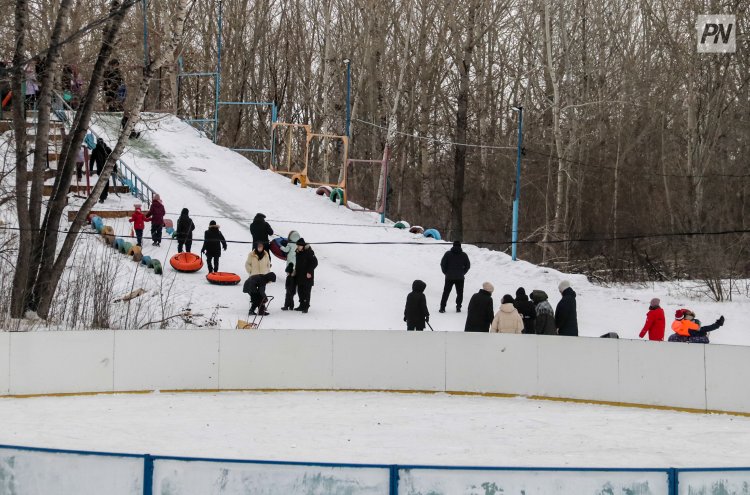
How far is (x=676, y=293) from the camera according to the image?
22438mm

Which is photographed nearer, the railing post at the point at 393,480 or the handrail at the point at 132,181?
the railing post at the point at 393,480

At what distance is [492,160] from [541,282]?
18.8 m

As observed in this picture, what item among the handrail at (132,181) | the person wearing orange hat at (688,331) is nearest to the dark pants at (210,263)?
the handrail at (132,181)

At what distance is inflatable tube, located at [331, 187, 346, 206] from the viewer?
2677 cm

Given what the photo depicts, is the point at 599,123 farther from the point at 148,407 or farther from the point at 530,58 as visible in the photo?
the point at 148,407

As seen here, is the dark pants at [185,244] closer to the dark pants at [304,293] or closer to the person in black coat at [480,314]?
the dark pants at [304,293]

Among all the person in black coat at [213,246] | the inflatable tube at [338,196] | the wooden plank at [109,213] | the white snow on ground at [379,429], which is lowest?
the white snow on ground at [379,429]

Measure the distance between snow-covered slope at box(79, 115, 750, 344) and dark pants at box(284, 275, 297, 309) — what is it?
22 cm

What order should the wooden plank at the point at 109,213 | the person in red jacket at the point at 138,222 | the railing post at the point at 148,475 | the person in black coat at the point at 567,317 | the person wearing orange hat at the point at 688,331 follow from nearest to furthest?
the railing post at the point at 148,475 → the person wearing orange hat at the point at 688,331 → the person in black coat at the point at 567,317 → the person in red jacket at the point at 138,222 → the wooden plank at the point at 109,213

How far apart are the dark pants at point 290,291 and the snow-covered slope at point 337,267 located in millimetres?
224

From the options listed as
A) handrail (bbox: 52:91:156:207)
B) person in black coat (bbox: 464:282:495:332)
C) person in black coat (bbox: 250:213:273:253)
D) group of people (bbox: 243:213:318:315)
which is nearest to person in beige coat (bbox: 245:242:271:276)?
group of people (bbox: 243:213:318:315)

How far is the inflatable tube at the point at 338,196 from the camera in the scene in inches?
1054

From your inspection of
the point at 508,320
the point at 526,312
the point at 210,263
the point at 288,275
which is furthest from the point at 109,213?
the point at 508,320

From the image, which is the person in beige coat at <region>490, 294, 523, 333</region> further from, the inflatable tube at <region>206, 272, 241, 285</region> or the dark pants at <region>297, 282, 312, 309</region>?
the inflatable tube at <region>206, 272, 241, 285</region>
